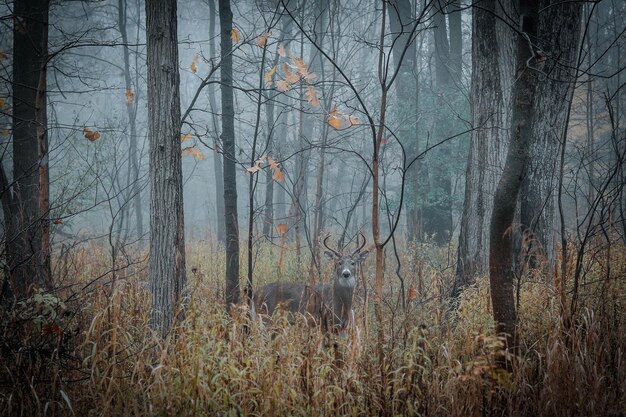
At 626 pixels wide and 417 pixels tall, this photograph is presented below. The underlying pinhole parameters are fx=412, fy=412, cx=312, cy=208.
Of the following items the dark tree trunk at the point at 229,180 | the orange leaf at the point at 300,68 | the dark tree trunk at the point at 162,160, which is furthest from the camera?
the dark tree trunk at the point at 229,180

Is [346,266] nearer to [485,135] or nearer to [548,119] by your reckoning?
[485,135]

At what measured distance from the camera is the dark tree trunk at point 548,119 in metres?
5.62

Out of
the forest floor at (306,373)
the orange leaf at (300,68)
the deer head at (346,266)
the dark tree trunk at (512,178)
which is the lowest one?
the forest floor at (306,373)

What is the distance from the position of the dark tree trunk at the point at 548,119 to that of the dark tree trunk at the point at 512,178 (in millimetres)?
2702

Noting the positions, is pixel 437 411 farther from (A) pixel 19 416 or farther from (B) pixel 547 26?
(B) pixel 547 26

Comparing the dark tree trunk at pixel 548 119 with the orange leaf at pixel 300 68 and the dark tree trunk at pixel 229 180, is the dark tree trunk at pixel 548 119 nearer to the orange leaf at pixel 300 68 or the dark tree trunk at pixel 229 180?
the orange leaf at pixel 300 68

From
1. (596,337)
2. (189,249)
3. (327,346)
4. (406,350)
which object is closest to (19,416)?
(327,346)

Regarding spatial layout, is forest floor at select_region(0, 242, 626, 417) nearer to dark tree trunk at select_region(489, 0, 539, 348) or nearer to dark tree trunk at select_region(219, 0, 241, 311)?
dark tree trunk at select_region(489, 0, 539, 348)

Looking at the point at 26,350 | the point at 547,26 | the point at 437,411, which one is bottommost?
the point at 437,411

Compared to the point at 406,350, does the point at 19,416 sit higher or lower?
lower

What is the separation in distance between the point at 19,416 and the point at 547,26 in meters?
7.20

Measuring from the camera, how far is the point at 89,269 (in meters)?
7.66

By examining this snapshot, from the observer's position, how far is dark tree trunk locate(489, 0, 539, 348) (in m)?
3.06

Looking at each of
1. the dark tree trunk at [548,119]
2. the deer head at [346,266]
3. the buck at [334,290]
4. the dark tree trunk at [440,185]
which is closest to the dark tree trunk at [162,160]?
the buck at [334,290]
